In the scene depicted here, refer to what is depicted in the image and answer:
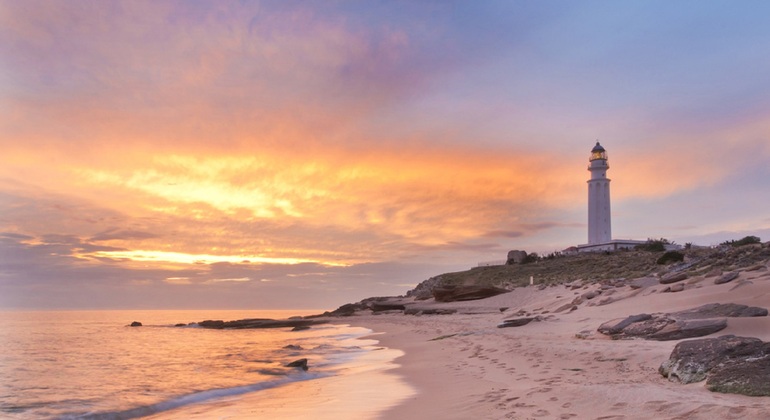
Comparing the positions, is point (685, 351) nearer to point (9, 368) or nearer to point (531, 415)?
point (531, 415)

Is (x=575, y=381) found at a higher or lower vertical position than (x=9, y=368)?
higher

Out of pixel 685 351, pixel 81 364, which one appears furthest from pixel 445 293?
pixel 685 351

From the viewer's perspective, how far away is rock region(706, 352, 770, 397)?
669 cm

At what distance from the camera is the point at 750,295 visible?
52.6 ft

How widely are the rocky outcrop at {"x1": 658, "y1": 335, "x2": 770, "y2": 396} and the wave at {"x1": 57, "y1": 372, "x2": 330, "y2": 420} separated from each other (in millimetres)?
10911

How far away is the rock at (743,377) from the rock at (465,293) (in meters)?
37.3

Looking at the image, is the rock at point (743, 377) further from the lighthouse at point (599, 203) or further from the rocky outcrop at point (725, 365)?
the lighthouse at point (599, 203)

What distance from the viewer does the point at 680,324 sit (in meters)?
12.0

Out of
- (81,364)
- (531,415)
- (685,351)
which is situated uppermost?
(685,351)

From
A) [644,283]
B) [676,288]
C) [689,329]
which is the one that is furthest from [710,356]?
[644,283]

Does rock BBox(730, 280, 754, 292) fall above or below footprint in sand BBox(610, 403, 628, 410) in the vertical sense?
above

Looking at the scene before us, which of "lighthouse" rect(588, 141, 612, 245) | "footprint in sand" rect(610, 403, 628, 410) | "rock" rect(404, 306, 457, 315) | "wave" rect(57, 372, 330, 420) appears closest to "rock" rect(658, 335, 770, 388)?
"footprint in sand" rect(610, 403, 628, 410)

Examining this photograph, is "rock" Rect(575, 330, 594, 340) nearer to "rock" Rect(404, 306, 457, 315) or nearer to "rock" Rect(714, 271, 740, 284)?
"rock" Rect(714, 271, 740, 284)

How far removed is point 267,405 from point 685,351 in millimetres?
8543
